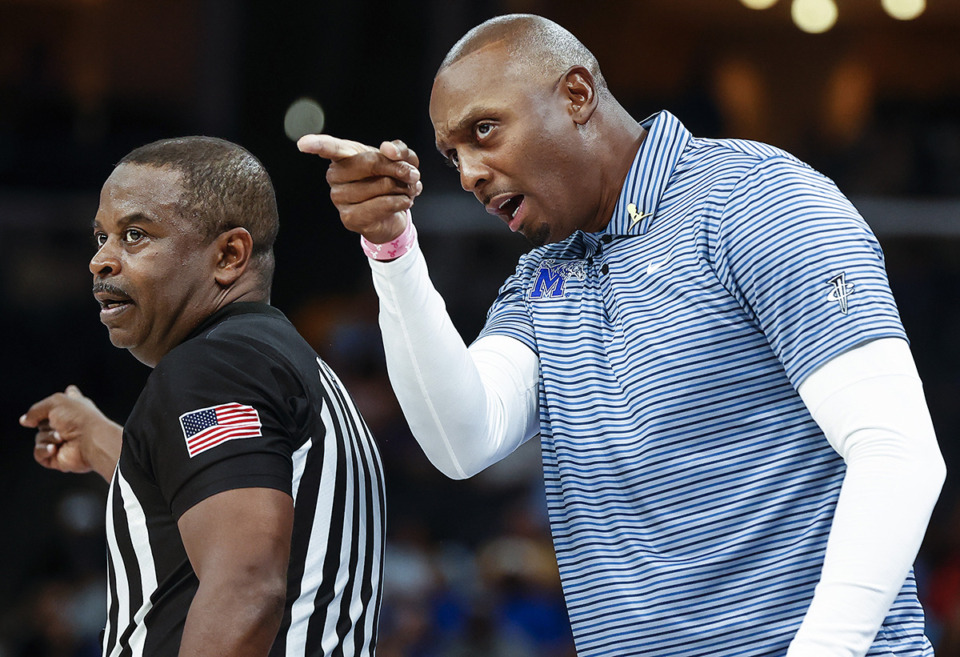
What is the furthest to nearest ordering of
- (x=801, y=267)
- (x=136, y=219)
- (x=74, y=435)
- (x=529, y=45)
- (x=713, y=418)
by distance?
(x=74, y=435) → (x=529, y=45) → (x=136, y=219) → (x=713, y=418) → (x=801, y=267)

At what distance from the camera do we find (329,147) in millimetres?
1440

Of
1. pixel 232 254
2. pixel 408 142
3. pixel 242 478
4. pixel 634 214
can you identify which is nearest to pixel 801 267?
pixel 634 214

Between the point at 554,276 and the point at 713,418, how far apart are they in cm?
44

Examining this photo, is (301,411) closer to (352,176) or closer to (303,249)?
(352,176)

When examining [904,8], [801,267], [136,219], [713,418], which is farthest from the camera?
[904,8]

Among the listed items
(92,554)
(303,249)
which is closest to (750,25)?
(303,249)

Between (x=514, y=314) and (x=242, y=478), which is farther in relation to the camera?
(x=514, y=314)

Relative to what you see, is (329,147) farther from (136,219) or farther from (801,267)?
(801,267)

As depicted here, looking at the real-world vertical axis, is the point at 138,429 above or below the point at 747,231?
below

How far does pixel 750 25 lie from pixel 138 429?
23.4 feet

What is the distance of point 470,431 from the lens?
176 centimetres

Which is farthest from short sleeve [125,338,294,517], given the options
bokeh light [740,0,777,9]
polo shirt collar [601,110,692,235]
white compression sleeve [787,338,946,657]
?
bokeh light [740,0,777,9]

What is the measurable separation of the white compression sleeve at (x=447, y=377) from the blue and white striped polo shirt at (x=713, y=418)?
0.08 m

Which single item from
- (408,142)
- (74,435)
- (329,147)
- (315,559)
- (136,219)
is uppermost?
(329,147)
